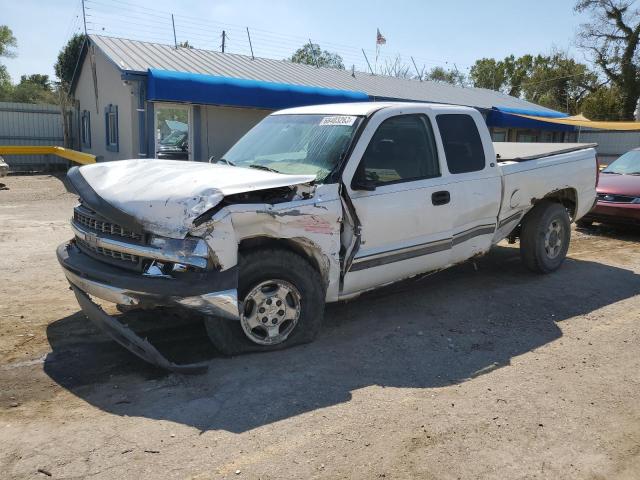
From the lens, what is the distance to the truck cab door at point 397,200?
4609 millimetres

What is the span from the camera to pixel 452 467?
9.87 feet

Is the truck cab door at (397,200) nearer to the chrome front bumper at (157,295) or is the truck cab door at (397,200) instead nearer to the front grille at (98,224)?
the chrome front bumper at (157,295)

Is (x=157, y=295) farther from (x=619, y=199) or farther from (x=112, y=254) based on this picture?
(x=619, y=199)

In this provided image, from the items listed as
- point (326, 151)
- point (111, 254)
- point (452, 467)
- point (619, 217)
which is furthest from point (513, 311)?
point (619, 217)

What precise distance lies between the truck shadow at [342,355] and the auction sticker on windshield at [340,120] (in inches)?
70.6

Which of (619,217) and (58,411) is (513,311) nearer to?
(58,411)

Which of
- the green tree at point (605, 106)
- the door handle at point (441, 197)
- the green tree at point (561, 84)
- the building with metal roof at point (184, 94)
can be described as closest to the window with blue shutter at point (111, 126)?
the building with metal roof at point (184, 94)

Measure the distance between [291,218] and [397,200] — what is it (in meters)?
1.13

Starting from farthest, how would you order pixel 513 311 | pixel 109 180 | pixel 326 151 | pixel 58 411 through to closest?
1. pixel 513 311
2. pixel 326 151
3. pixel 109 180
4. pixel 58 411

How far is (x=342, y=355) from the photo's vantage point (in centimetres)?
440

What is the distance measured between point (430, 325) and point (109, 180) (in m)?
3.03

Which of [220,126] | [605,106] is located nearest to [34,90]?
[220,126]

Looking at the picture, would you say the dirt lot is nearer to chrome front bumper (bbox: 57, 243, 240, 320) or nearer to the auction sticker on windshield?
chrome front bumper (bbox: 57, 243, 240, 320)

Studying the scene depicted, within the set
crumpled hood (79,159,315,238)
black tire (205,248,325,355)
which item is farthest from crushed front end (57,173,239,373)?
black tire (205,248,325,355)
